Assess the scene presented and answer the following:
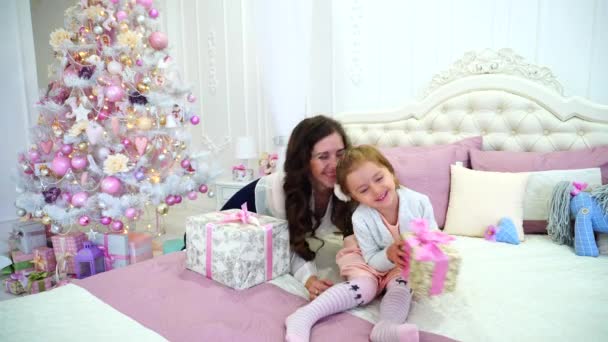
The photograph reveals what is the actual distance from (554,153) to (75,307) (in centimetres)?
215

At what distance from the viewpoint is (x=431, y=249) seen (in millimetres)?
983

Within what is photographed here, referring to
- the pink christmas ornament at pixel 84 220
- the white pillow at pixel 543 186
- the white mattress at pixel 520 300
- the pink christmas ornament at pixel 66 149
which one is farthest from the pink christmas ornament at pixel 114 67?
the white pillow at pixel 543 186

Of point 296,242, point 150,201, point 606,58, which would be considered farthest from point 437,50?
point 150,201

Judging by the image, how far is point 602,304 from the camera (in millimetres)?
1104

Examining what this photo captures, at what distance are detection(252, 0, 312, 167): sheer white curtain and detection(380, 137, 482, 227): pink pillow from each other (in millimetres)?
1236

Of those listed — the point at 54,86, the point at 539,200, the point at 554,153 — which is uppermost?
the point at 54,86

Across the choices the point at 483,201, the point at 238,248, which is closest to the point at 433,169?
the point at 483,201

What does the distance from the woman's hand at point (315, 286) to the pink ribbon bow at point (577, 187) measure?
1157 millimetres

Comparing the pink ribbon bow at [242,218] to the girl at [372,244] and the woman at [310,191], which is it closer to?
the woman at [310,191]

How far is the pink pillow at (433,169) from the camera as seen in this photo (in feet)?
6.36

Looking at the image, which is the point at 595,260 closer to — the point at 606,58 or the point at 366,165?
the point at 366,165

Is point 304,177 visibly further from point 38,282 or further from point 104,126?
point 38,282

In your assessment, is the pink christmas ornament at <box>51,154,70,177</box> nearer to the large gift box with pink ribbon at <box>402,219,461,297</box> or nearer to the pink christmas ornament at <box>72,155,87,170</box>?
the pink christmas ornament at <box>72,155,87,170</box>

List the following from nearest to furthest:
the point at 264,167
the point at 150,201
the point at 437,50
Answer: the point at 437,50 < the point at 150,201 < the point at 264,167
